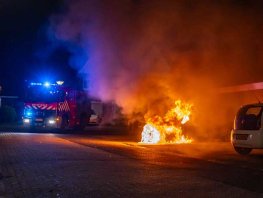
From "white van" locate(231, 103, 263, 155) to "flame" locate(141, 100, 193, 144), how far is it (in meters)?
4.39

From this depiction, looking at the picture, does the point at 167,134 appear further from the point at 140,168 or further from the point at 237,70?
the point at 140,168

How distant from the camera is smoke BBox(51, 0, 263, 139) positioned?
68.1ft

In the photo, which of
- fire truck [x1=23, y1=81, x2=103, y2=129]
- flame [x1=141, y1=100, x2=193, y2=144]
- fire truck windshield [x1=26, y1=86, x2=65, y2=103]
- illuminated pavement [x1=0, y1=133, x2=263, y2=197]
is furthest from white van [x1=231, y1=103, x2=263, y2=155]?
fire truck windshield [x1=26, y1=86, x2=65, y2=103]

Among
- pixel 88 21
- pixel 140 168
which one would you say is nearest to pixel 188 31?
pixel 88 21

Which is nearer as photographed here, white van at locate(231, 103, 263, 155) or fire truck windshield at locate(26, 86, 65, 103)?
white van at locate(231, 103, 263, 155)

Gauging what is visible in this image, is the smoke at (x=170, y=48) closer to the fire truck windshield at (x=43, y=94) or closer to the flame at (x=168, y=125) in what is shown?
the flame at (x=168, y=125)

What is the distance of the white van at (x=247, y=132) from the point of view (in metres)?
15.0

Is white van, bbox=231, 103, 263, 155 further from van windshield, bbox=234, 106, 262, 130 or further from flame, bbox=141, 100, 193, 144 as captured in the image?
flame, bbox=141, 100, 193, 144

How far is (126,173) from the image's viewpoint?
10.8 m

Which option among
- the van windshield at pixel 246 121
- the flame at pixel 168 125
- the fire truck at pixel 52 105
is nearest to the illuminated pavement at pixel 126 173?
the van windshield at pixel 246 121

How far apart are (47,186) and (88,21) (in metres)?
13.5

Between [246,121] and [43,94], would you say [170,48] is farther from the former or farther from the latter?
[43,94]

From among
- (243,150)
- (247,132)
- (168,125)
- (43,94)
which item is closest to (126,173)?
(247,132)

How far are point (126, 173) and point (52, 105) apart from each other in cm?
1808
